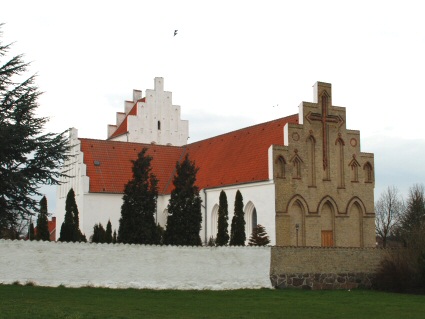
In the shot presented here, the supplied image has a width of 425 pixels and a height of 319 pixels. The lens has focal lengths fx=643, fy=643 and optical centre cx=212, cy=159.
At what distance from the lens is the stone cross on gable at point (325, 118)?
1615 inches

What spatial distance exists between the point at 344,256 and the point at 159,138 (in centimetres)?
2976

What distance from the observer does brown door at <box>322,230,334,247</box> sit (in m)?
40.5

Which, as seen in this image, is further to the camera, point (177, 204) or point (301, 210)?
point (301, 210)

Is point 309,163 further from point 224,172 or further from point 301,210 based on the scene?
point 224,172

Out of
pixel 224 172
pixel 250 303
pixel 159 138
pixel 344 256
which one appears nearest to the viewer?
pixel 250 303

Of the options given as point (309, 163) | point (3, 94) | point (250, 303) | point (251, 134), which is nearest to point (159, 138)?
point (251, 134)

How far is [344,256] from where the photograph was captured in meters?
31.9

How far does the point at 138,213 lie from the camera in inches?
1145

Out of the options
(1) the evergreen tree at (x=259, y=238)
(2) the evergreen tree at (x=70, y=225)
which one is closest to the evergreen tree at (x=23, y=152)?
(2) the evergreen tree at (x=70, y=225)

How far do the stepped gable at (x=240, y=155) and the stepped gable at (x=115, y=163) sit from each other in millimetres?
2911

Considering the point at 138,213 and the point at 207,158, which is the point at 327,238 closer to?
the point at 207,158

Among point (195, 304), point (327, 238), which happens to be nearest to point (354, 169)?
point (327, 238)

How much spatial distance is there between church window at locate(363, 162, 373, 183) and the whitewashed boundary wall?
15.4 m

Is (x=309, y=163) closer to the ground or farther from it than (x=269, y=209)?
farther from it
